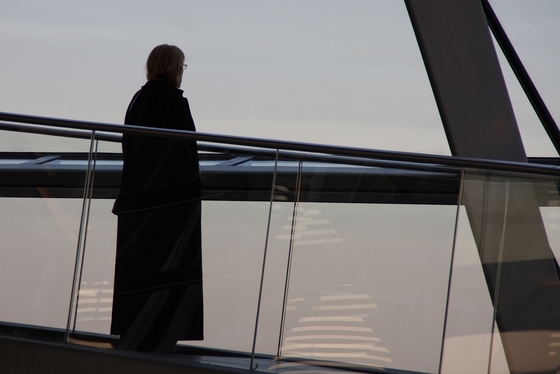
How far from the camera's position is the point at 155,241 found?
11.3 ft

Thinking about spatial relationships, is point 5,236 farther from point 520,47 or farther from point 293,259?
point 520,47

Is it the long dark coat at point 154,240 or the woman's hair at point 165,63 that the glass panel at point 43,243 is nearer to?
the long dark coat at point 154,240

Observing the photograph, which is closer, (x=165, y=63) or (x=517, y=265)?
(x=517, y=265)

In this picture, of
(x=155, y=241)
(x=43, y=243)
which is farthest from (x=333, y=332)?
(x=43, y=243)

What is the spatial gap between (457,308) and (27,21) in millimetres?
9793

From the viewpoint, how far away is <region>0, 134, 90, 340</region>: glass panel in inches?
135

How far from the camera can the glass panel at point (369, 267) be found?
318cm

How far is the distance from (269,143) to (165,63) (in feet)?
2.39

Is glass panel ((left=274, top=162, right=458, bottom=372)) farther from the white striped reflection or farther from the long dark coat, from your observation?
the long dark coat

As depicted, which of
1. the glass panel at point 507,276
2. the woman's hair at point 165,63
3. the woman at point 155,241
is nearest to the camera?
the glass panel at point 507,276

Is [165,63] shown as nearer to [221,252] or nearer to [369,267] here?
[221,252]

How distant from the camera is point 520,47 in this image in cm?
707

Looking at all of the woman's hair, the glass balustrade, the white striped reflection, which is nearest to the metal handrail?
the glass balustrade

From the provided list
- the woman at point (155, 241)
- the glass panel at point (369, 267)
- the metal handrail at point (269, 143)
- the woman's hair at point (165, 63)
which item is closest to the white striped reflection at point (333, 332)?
the glass panel at point (369, 267)
